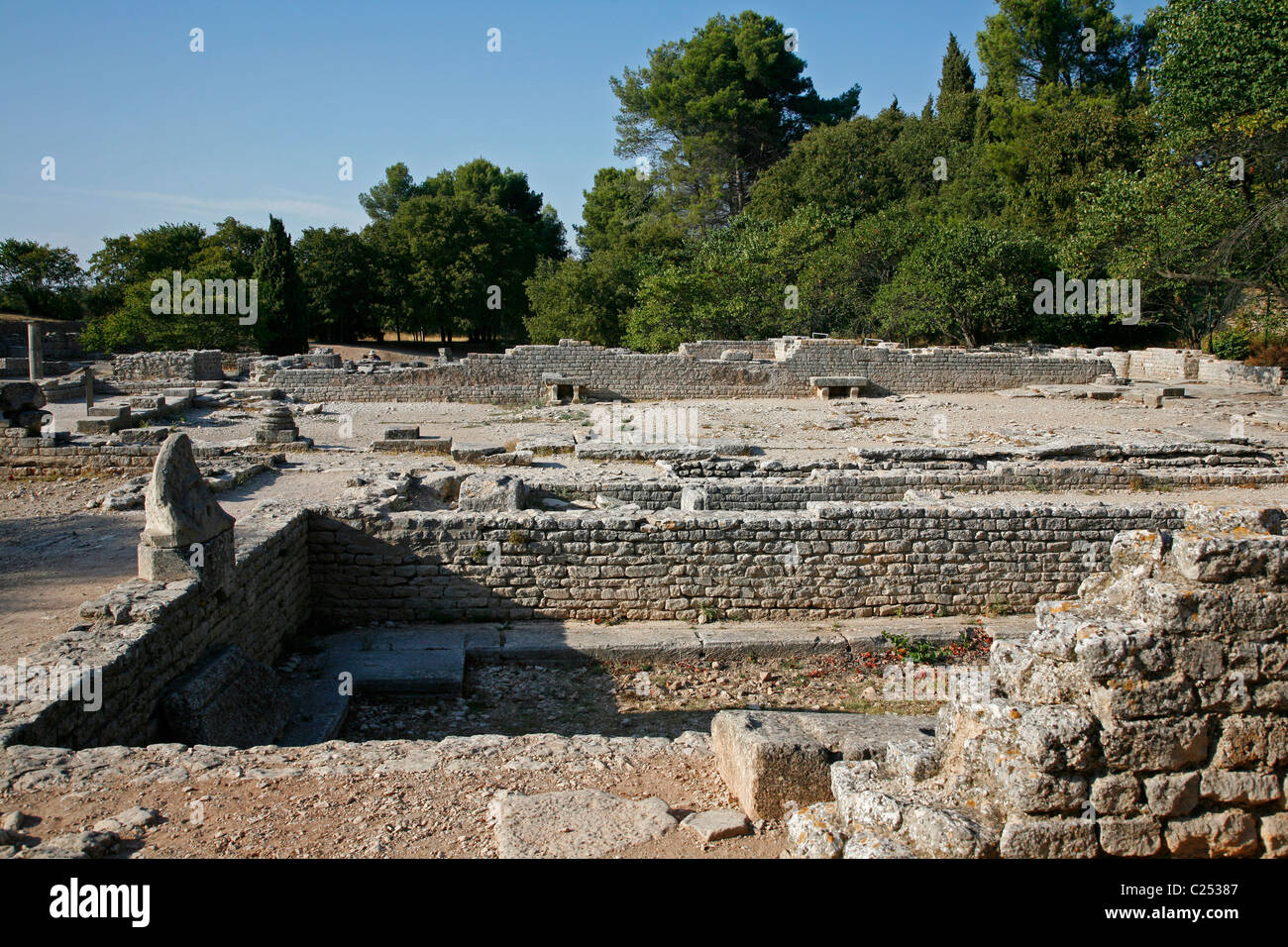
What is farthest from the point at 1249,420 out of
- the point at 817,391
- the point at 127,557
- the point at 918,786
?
the point at 127,557

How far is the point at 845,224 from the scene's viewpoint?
36.0 meters

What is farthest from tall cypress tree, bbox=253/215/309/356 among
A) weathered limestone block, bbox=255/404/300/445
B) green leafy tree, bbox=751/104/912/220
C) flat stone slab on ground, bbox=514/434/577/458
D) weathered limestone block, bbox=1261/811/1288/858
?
weathered limestone block, bbox=1261/811/1288/858

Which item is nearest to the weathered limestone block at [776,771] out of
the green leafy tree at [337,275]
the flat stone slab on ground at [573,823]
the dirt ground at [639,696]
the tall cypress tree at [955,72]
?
the flat stone slab on ground at [573,823]

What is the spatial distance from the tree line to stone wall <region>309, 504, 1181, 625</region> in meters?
16.7

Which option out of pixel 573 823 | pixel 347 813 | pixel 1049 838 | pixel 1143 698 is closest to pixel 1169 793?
pixel 1143 698

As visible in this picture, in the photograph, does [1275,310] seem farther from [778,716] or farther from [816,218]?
[778,716]

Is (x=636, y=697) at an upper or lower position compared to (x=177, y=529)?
lower

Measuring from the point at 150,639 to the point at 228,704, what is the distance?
2.13ft

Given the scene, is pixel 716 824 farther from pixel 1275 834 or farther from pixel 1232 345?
pixel 1232 345

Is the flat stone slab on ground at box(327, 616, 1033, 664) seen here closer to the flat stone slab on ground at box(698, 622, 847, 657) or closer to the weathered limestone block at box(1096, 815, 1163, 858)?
the flat stone slab on ground at box(698, 622, 847, 657)

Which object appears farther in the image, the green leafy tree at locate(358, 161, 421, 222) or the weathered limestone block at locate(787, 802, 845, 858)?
the green leafy tree at locate(358, 161, 421, 222)

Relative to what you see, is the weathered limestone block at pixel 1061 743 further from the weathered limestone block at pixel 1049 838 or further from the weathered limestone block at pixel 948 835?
the weathered limestone block at pixel 948 835

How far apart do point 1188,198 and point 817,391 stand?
9.67 metres

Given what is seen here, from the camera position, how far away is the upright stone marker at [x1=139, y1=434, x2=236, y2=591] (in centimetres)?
583
